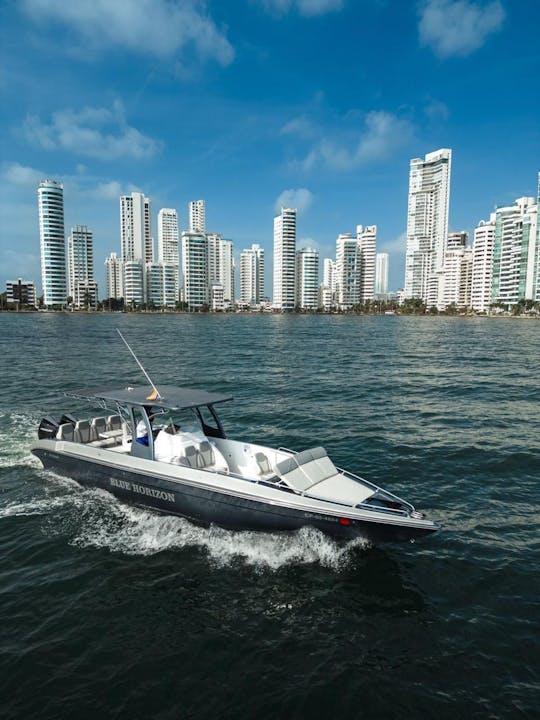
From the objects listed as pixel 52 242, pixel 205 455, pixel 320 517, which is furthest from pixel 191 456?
pixel 52 242

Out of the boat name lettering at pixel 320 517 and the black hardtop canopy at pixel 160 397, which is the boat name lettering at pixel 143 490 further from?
the boat name lettering at pixel 320 517

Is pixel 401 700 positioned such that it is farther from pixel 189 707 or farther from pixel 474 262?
pixel 474 262

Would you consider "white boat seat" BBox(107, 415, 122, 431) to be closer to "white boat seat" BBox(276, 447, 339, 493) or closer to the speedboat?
the speedboat

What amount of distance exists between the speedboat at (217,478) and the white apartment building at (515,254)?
169869mm

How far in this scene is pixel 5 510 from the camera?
1248cm

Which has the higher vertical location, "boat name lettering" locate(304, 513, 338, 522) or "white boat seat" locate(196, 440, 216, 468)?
"white boat seat" locate(196, 440, 216, 468)

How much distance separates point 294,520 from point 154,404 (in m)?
4.59

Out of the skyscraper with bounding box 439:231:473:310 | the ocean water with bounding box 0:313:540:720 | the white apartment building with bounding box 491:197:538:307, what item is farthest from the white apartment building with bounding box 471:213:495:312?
the ocean water with bounding box 0:313:540:720

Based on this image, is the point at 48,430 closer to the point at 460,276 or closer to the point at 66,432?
the point at 66,432

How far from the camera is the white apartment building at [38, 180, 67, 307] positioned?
186875 mm

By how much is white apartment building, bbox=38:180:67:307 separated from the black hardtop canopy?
196 metres

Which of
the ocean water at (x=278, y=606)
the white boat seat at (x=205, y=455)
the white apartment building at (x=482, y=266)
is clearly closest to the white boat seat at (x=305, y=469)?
the ocean water at (x=278, y=606)

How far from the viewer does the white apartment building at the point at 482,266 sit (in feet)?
575

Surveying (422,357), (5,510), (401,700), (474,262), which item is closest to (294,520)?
(401,700)
